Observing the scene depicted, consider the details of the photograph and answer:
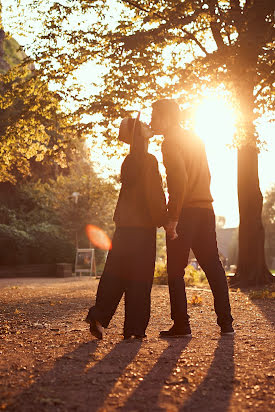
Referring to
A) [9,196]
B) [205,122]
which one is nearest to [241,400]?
[205,122]

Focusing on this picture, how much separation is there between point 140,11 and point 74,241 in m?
14.9

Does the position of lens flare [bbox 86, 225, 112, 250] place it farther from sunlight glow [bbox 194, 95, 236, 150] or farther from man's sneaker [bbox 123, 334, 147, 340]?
man's sneaker [bbox 123, 334, 147, 340]

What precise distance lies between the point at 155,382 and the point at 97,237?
25.4 meters

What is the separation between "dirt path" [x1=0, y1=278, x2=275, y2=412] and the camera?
282 centimetres

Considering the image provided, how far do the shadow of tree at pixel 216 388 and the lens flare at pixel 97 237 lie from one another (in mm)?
23577

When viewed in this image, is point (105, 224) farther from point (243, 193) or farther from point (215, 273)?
point (215, 273)

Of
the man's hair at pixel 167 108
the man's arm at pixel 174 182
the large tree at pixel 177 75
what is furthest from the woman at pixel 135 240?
the large tree at pixel 177 75

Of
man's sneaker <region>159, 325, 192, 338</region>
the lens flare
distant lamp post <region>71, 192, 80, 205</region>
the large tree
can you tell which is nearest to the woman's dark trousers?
man's sneaker <region>159, 325, 192, 338</region>

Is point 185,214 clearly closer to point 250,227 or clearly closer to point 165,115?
point 165,115

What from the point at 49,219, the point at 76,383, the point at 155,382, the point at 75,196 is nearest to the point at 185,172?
the point at 155,382

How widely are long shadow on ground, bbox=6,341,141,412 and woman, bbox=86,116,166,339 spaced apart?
49 cm

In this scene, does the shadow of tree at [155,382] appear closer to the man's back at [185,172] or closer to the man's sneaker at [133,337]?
the man's sneaker at [133,337]

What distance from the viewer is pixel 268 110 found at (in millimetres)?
13906

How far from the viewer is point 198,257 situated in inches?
195
